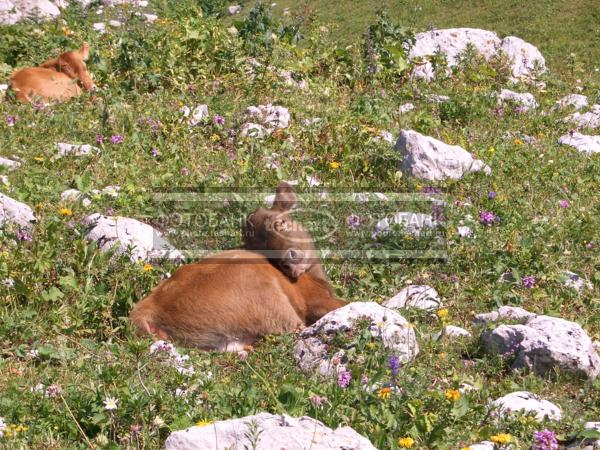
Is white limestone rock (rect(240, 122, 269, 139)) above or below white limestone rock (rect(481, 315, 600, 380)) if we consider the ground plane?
below

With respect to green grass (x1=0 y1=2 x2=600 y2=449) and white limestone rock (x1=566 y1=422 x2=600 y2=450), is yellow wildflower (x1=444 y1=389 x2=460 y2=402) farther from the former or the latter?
white limestone rock (x1=566 y1=422 x2=600 y2=450)

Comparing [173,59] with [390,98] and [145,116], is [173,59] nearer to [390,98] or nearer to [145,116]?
[145,116]

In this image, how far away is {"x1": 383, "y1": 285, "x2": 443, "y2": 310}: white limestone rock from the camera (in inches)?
276

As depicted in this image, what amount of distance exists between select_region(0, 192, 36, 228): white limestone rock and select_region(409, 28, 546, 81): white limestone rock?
7931 mm

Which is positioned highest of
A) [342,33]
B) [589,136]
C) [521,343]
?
[521,343]

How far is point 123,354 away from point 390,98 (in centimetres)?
766

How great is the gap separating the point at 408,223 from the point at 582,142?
161 inches

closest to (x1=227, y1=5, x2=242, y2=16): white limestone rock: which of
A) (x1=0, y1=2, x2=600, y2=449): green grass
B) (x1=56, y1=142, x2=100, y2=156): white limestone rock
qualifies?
(x1=0, y1=2, x2=600, y2=449): green grass

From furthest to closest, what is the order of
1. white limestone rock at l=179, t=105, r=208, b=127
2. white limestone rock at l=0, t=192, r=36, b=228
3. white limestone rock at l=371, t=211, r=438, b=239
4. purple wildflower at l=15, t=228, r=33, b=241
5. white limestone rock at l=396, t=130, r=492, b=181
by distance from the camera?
1. white limestone rock at l=179, t=105, r=208, b=127
2. white limestone rock at l=396, t=130, r=492, b=181
3. white limestone rock at l=371, t=211, r=438, b=239
4. white limestone rock at l=0, t=192, r=36, b=228
5. purple wildflower at l=15, t=228, r=33, b=241

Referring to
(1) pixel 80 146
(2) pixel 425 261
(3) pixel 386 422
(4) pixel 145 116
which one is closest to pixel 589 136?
(2) pixel 425 261

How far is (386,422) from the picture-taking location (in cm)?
493

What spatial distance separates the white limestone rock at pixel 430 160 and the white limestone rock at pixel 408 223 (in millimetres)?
970

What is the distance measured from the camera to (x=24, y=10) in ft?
61.9

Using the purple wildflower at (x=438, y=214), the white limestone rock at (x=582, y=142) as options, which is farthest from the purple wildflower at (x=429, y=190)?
the white limestone rock at (x=582, y=142)
